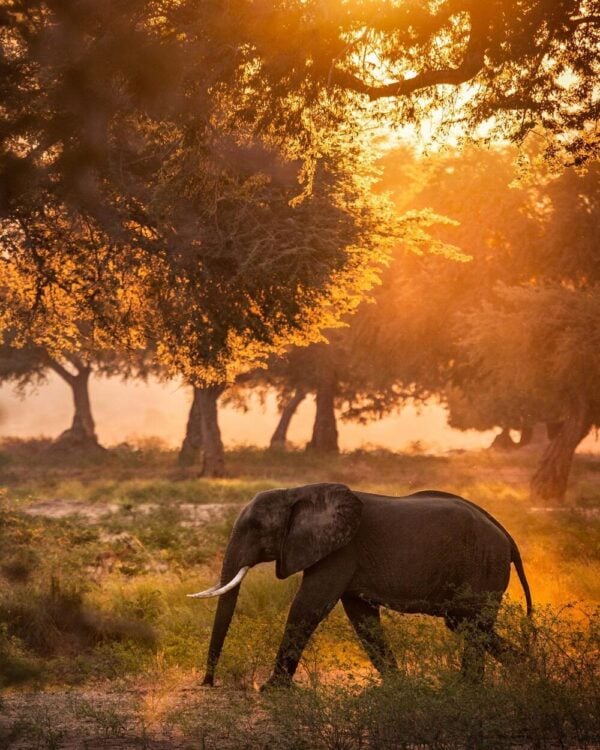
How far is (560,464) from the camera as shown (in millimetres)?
32812

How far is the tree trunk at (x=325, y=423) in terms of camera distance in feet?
171

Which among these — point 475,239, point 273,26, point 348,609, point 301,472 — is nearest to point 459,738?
point 348,609

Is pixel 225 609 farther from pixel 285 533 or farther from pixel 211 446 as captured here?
pixel 211 446

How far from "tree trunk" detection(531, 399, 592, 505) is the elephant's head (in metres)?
23.1

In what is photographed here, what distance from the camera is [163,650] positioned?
1205cm

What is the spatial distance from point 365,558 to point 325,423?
42320mm

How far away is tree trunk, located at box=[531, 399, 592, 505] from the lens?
32.4 m

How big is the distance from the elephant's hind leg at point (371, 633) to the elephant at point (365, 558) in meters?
0.01

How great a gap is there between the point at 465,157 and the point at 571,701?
30882 mm

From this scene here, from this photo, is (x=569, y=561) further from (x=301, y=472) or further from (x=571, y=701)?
(x=301, y=472)

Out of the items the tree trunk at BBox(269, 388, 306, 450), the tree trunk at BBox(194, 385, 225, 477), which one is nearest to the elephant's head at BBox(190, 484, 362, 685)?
the tree trunk at BBox(194, 385, 225, 477)

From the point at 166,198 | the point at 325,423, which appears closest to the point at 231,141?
the point at 166,198

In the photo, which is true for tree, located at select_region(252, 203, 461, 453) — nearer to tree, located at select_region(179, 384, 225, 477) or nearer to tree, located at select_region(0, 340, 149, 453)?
tree, located at select_region(179, 384, 225, 477)

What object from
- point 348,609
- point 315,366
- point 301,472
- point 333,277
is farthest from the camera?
point 315,366
